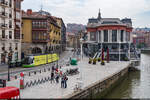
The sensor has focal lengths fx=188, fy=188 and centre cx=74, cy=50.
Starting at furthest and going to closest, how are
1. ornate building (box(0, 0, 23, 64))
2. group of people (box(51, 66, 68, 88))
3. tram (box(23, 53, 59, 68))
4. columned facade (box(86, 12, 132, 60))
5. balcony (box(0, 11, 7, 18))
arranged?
columned facade (box(86, 12, 132, 60)) < ornate building (box(0, 0, 23, 64)) < balcony (box(0, 11, 7, 18)) < tram (box(23, 53, 59, 68)) < group of people (box(51, 66, 68, 88))

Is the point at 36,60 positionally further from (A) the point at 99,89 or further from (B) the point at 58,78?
Result: (A) the point at 99,89

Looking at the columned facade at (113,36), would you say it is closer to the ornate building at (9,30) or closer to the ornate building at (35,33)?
→ the ornate building at (35,33)

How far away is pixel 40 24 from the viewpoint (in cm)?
6275

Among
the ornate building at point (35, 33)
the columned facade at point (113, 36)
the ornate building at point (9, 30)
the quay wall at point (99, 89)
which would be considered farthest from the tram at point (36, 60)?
the columned facade at point (113, 36)

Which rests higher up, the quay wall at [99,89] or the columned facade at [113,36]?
the columned facade at [113,36]

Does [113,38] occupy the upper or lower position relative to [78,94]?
upper

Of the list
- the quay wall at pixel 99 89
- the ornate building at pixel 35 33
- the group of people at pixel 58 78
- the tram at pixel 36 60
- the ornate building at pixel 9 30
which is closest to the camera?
the quay wall at pixel 99 89

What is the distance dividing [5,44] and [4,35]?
2.30m

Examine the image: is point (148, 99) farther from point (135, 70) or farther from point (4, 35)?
point (4, 35)

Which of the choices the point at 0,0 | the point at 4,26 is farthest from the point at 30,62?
the point at 0,0

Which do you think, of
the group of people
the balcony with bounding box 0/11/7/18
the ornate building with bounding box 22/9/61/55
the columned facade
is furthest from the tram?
the columned facade

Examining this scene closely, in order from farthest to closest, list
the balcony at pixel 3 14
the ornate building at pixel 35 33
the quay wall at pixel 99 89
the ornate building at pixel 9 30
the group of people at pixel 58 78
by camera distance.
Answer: the ornate building at pixel 35 33, the ornate building at pixel 9 30, the balcony at pixel 3 14, the group of people at pixel 58 78, the quay wall at pixel 99 89

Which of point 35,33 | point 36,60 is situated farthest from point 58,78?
point 35,33

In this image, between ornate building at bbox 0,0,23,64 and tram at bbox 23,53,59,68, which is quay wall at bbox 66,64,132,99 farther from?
ornate building at bbox 0,0,23,64
